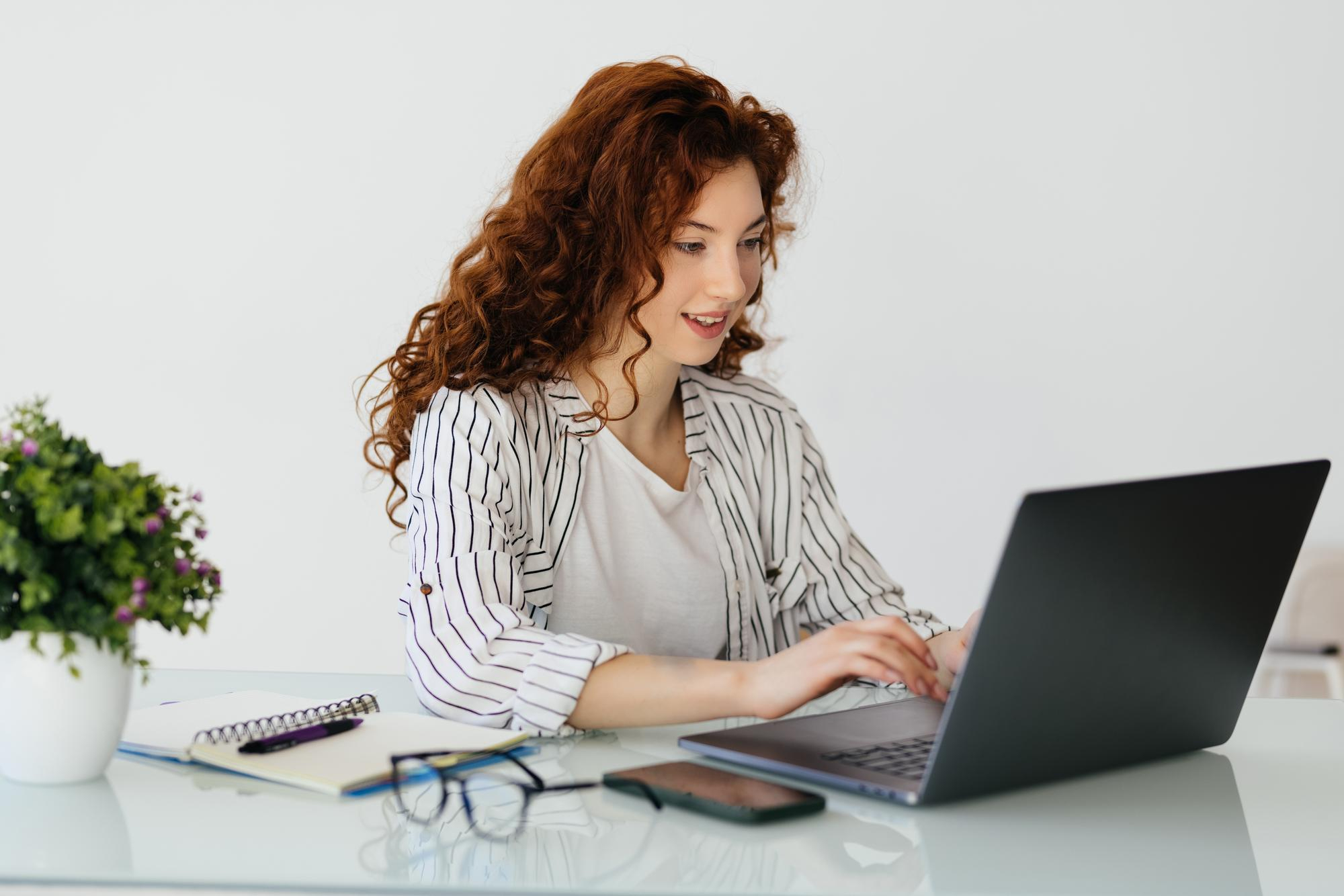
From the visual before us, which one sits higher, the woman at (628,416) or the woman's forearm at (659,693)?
the woman at (628,416)

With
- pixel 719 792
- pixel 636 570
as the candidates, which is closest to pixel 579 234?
pixel 636 570

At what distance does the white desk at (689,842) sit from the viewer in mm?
827


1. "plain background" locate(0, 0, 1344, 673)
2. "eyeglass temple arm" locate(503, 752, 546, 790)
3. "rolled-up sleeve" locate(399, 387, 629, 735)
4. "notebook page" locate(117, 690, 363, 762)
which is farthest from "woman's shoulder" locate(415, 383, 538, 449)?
"plain background" locate(0, 0, 1344, 673)

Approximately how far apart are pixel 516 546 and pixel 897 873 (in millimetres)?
792

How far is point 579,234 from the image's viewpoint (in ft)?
5.46

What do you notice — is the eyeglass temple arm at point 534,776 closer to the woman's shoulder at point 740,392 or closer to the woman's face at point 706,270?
the woman's face at point 706,270

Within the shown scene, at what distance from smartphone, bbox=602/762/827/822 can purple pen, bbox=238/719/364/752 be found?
25 centimetres

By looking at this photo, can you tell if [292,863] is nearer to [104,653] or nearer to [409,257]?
[104,653]

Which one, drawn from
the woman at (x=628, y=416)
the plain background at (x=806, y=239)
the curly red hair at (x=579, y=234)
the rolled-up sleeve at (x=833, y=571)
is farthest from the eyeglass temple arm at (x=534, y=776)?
the plain background at (x=806, y=239)

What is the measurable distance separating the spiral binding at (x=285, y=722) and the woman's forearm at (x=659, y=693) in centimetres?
20

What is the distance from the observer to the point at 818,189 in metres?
3.04

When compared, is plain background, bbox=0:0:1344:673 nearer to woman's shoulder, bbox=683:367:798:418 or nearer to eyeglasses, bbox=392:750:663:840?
woman's shoulder, bbox=683:367:798:418

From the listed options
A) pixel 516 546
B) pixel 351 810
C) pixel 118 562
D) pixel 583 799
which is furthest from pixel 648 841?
pixel 516 546

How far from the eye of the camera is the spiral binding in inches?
44.5
